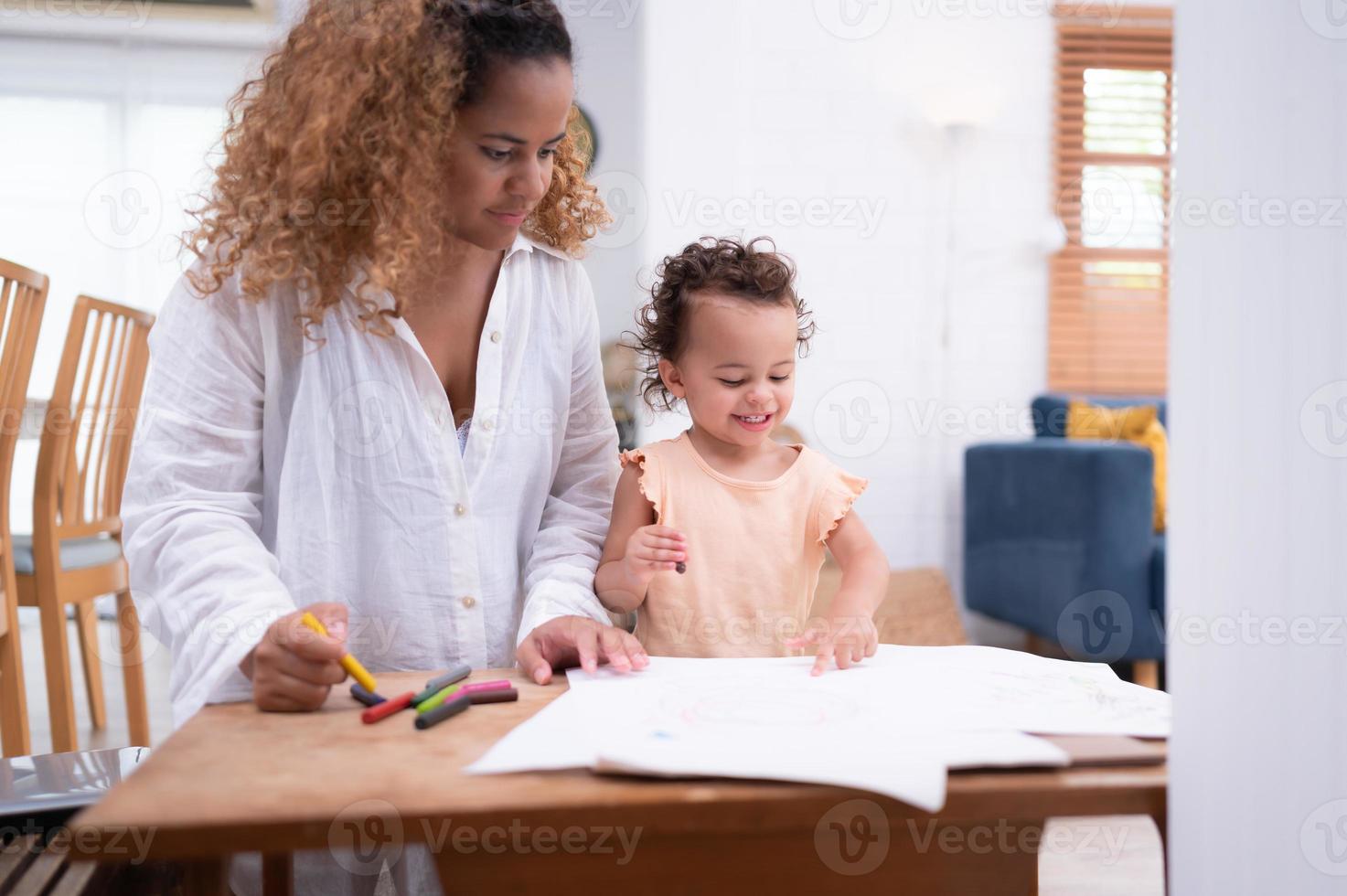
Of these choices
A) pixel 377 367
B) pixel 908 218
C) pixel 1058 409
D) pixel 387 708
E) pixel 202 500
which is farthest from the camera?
pixel 908 218

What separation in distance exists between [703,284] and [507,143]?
0.91 ft

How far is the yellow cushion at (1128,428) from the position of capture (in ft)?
11.3

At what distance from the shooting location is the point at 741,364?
3.51 ft

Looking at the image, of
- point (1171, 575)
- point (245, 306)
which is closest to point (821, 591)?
point (245, 306)

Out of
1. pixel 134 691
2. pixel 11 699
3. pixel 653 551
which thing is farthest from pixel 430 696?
pixel 134 691

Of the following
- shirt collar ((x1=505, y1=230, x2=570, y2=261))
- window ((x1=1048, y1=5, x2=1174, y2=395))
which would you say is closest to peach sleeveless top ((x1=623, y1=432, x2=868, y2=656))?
shirt collar ((x1=505, y1=230, x2=570, y2=261))

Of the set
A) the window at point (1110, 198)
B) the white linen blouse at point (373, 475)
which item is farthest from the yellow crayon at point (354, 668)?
the window at point (1110, 198)

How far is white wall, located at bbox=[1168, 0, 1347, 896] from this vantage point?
0.51 meters

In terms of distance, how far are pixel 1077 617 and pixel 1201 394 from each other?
2.94m

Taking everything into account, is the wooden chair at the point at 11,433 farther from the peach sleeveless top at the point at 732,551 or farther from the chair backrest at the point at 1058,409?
the chair backrest at the point at 1058,409

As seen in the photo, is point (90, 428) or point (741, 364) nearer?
point (741, 364)

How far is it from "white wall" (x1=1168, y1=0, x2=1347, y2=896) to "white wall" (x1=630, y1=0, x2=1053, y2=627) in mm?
3285

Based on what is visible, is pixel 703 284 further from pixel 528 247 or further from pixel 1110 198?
pixel 1110 198

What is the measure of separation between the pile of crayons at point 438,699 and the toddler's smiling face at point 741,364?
433mm
